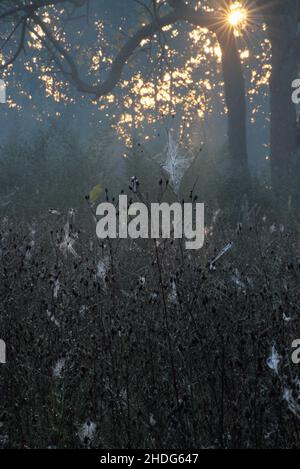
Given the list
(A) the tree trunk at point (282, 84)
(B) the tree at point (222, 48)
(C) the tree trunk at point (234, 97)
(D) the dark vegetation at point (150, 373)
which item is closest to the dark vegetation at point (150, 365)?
(D) the dark vegetation at point (150, 373)

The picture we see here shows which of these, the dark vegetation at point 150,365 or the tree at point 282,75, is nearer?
the dark vegetation at point 150,365

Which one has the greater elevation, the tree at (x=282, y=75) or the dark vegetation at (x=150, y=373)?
the tree at (x=282, y=75)

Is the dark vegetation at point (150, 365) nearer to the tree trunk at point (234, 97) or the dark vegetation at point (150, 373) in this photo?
the dark vegetation at point (150, 373)

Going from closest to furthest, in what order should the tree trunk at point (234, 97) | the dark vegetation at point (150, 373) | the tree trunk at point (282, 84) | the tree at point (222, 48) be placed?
1. the dark vegetation at point (150, 373)
2. the tree trunk at point (282, 84)
3. the tree at point (222, 48)
4. the tree trunk at point (234, 97)

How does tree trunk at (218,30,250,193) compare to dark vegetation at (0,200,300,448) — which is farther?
tree trunk at (218,30,250,193)

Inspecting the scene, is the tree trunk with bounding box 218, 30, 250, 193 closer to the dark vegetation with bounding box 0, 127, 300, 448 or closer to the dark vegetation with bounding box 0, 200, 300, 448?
the dark vegetation with bounding box 0, 127, 300, 448

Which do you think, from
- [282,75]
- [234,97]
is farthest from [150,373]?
[234,97]

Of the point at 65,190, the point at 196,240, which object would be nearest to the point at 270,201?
the point at 65,190

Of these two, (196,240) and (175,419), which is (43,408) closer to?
(175,419)

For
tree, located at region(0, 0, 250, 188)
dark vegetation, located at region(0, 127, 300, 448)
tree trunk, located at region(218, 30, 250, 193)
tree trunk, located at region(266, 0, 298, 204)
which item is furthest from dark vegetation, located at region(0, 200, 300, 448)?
tree, located at region(0, 0, 250, 188)

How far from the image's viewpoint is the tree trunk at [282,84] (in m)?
16.2

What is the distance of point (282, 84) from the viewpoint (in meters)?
16.5

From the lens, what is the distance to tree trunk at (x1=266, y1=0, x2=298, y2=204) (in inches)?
638

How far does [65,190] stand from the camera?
14852 mm
